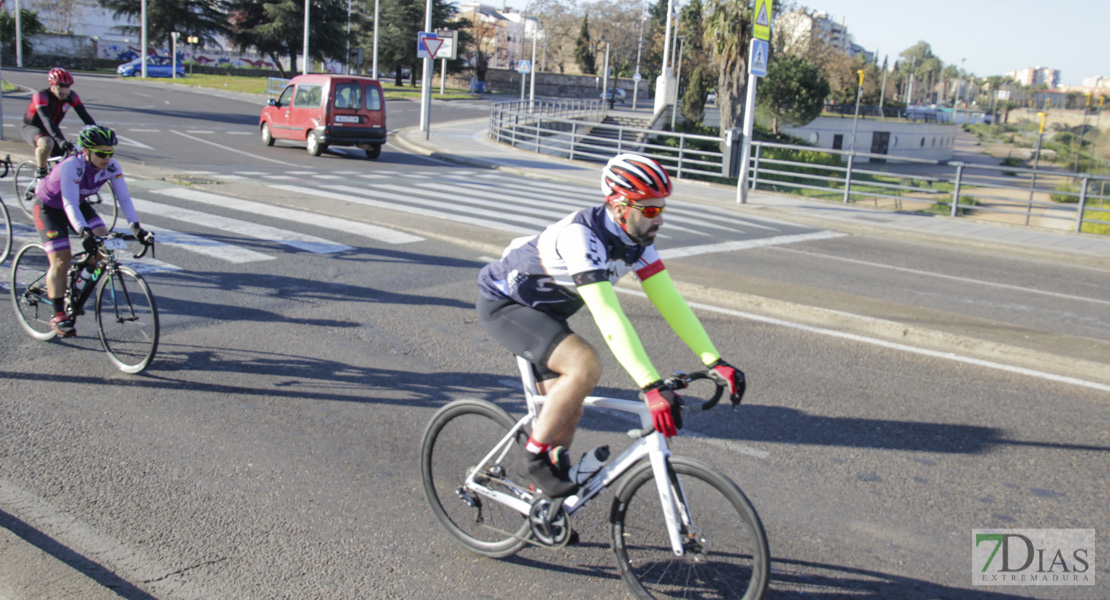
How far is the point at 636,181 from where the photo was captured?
3.21 metres

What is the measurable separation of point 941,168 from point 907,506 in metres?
65.5

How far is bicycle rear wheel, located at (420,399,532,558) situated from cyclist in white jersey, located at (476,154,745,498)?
0.30m

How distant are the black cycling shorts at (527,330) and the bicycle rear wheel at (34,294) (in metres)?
4.59

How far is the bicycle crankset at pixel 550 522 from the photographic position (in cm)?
354

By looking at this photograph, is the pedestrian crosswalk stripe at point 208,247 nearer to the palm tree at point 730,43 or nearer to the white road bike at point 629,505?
the white road bike at point 629,505

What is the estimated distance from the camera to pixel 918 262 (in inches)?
495

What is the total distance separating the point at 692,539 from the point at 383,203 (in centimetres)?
1191

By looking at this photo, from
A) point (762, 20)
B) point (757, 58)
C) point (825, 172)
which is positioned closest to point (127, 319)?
point (757, 58)

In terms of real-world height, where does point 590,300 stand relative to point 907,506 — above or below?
above

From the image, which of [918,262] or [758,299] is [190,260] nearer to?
[758,299]

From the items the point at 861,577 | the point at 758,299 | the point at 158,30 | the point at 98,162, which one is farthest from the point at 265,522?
the point at 158,30

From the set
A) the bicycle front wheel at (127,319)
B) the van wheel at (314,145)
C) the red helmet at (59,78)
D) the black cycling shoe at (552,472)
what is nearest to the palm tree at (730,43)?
the van wheel at (314,145)

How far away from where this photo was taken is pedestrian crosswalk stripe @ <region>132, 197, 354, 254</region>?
10.5 metres

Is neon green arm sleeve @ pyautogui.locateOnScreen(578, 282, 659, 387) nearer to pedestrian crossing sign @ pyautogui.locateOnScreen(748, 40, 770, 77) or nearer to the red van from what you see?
pedestrian crossing sign @ pyautogui.locateOnScreen(748, 40, 770, 77)
